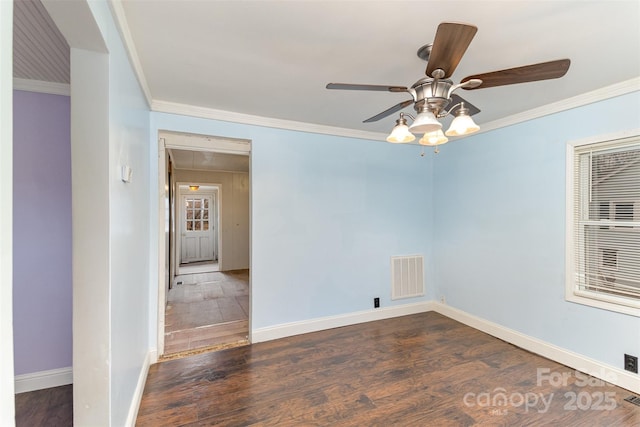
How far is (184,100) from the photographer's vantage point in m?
2.66

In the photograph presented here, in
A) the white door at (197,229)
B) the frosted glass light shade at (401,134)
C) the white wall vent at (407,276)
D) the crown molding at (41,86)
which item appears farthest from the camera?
the white door at (197,229)

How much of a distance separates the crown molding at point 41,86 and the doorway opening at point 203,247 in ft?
2.53

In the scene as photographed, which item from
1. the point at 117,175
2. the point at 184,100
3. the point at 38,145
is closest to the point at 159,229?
the point at 38,145

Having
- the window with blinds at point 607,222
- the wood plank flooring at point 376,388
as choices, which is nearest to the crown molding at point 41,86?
the wood plank flooring at point 376,388

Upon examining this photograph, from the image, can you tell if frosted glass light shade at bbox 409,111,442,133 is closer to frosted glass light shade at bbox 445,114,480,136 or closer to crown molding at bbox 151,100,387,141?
frosted glass light shade at bbox 445,114,480,136

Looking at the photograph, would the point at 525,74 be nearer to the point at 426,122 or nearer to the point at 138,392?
the point at 426,122

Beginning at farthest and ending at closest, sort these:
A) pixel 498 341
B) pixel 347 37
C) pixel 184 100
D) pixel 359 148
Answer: pixel 359 148 → pixel 498 341 → pixel 184 100 → pixel 347 37

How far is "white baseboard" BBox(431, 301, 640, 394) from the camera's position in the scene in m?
2.24

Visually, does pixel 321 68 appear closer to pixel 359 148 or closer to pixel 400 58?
pixel 400 58

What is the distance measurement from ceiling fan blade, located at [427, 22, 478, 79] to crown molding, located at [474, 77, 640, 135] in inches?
75.4

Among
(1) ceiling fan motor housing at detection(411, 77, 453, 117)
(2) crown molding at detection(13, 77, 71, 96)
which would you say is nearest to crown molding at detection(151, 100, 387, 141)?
(2) crown molding at detection(13, 77, 71, 96)

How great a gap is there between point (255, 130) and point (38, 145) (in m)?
1.78

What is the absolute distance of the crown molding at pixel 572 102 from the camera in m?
2.23

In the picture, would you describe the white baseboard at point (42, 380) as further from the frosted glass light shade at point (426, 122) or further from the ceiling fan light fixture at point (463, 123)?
the ceiling fan light fixture at point (463, 123)
